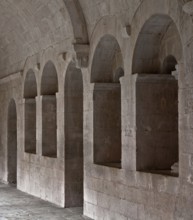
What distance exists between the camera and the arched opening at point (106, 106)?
1093 centimetres

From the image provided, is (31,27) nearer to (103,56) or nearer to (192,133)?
(103,56)

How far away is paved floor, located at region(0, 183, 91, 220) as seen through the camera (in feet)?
36.8

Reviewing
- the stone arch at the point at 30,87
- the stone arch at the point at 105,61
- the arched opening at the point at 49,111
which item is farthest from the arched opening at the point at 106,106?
the stone arch at the point at 30,87

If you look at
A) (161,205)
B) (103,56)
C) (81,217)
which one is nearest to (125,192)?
(161,205)

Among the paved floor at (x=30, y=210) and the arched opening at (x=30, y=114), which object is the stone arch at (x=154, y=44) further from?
the arched opening at (x=30, y=114)

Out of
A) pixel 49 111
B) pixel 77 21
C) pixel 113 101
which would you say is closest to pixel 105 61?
pixel 113 101

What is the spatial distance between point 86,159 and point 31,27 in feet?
14.2

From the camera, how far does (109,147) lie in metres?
11.0

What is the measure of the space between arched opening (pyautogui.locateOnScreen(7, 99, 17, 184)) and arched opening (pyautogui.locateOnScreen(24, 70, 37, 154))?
86.5 inches

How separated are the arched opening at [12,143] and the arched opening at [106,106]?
7.46 metres

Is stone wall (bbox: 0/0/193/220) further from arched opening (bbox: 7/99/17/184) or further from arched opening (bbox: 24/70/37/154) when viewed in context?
arched opening (bbox: 7/99/17/184)

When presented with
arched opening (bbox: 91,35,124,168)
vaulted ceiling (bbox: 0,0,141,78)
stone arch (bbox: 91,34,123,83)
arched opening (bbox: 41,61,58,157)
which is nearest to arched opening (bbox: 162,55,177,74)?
vaulted ceiling (bbox: 0,0,141,78)

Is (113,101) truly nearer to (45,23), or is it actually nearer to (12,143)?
(45,23)

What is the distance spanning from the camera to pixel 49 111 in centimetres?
1434
